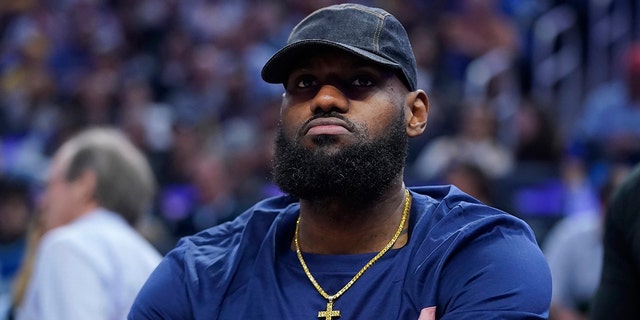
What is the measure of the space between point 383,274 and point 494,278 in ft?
0.94

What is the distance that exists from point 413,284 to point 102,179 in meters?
2.04

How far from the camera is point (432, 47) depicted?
11.3 meters

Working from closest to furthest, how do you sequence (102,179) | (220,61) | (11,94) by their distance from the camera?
(102,179)
(220,61)
(11,94)

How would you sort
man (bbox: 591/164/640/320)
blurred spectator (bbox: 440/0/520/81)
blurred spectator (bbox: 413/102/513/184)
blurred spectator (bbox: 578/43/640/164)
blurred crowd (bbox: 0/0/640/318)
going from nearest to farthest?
man (bbox: 591/164/640/320), blurred spectator (bbox: 578/43/640/164), blurred crowd (bbox: 0/0/640/318), blurred spectator (bbox: 413/102/513/184), blurred spectator (bbox: 440/0/520/81)

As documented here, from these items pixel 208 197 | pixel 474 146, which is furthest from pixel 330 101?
pixel 208 197

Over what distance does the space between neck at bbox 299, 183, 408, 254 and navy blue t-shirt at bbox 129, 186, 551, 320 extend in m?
0.04

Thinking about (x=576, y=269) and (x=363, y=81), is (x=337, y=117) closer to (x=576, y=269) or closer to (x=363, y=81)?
(x=363, y=81)

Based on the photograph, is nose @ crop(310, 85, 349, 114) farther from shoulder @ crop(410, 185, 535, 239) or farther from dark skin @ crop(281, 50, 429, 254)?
shoulder @ crop(410, 185, 535, 239)

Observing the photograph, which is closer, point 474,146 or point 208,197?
point 474,146

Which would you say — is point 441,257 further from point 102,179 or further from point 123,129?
point 123,129

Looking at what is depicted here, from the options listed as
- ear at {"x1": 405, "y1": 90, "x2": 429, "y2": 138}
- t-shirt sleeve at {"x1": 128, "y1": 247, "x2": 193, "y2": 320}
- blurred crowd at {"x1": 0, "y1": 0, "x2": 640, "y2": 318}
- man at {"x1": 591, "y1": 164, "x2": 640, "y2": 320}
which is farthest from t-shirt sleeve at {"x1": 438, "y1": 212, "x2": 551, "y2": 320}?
blurred crowd at {"x1": 0, "y1": 0, "x2": 640, "y2": 318}

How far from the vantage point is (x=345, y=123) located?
2.82 m

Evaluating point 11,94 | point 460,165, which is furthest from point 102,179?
point 11,94

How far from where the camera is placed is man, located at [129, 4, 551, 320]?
8.91ft
